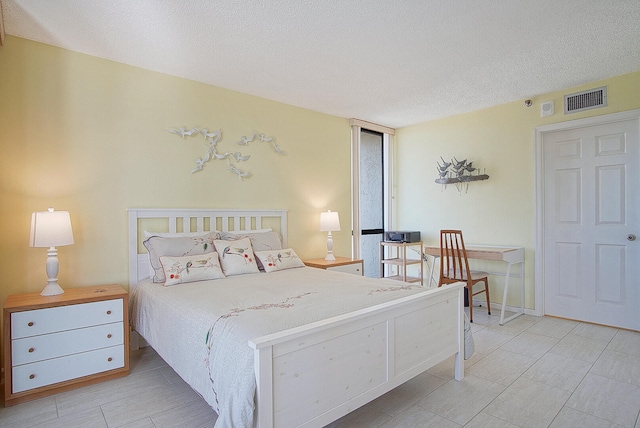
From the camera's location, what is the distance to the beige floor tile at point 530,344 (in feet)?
9.42

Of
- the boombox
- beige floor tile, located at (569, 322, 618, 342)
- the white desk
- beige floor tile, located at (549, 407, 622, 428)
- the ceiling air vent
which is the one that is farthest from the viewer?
the boombox

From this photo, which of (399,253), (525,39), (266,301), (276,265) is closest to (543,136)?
(525,39)

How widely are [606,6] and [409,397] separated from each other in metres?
2.71

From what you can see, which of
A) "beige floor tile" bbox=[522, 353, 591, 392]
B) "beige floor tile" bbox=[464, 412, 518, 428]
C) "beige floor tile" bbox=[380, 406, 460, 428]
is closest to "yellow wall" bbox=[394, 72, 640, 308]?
"beige floor tile" bbox=[522, 353, 591, 392]

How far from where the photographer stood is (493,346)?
9.87ft

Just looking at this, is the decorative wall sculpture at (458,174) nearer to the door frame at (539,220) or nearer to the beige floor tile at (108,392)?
the door frame at (539,220)

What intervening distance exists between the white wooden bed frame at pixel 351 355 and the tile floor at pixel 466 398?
0.21 m

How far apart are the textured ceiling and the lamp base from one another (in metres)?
1.75

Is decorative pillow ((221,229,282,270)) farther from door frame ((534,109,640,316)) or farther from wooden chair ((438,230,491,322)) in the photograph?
door frame ((534,109,640,316))

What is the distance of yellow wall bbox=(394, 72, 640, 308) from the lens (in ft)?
12.6

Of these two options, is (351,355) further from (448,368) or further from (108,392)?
(108,392)

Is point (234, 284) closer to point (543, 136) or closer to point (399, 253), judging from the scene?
point (399, 253)

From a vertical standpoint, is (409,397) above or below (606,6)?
below

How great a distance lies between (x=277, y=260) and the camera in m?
3.29
